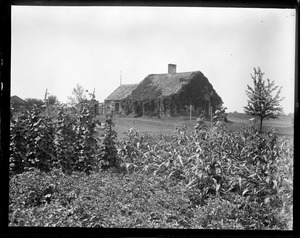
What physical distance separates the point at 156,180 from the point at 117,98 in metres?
1.05

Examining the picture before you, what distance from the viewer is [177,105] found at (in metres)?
Answer: 4.57

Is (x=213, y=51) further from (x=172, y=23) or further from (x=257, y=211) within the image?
(x=257, y=211)

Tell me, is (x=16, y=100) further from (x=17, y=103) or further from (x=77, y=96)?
(x=77, y=96)

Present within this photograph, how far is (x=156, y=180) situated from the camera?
4477 mm

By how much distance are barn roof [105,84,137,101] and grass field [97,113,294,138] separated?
226 millimetres

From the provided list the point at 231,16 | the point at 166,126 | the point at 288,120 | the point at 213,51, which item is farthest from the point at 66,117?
the point at 288,120

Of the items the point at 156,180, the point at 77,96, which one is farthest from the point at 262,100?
the point at 77,96

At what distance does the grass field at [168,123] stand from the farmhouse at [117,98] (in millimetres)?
107

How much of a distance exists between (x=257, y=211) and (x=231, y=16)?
2.16 m

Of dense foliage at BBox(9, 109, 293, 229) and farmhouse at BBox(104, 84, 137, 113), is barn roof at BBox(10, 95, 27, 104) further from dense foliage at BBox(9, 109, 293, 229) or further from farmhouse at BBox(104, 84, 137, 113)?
farmhouse at BBox(104, 84, 137, 113)

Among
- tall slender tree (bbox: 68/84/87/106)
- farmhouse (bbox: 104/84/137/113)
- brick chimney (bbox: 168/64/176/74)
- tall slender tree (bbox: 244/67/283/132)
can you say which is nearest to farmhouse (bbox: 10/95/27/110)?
tall slender tree (bbox: 68/84/87/106)

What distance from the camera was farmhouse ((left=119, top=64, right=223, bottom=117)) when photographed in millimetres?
4457

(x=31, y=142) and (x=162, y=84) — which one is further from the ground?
(x=162, y=84)
